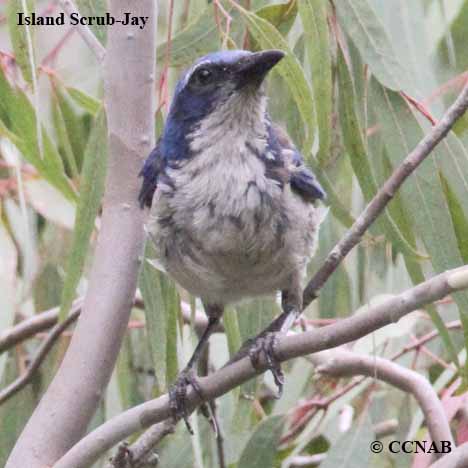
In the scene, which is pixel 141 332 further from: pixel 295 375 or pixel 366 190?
pixel 366 190

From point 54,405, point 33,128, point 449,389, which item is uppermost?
point 33,128

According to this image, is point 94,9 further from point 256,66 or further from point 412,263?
point 412,263

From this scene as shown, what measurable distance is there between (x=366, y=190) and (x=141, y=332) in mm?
1414

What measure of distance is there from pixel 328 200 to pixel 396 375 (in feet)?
1.53

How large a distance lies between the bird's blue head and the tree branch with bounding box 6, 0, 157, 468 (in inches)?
4.5

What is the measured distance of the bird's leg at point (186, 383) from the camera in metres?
2.31

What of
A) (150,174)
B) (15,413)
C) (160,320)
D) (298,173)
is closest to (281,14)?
(298,173)

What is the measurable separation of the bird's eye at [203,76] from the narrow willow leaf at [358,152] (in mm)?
346

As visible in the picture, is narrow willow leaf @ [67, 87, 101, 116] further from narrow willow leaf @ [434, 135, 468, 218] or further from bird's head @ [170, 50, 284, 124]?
narrow willow leaf @ [434, 135, 468, 218]

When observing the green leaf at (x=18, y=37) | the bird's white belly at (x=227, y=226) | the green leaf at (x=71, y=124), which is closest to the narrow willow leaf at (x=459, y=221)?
the bird's white belly at (x=227, y=226)

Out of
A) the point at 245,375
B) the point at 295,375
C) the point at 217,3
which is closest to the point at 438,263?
the point at 245,375

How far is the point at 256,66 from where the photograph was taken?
251 centimetres

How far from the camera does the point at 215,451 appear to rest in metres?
3.39

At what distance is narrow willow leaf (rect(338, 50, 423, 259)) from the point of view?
251 cm
